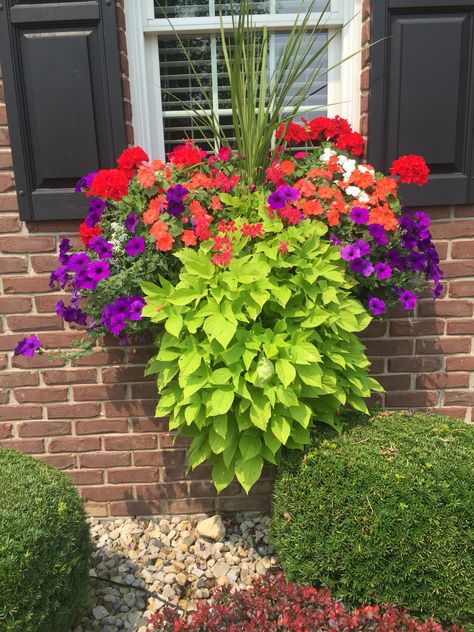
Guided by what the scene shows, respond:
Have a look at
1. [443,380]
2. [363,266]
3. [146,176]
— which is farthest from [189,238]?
[443,380]

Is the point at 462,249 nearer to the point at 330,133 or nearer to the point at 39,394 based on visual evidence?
the point at 330,133

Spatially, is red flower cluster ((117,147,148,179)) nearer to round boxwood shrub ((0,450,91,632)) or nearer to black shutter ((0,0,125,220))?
black shutter ((0,0,125,220))

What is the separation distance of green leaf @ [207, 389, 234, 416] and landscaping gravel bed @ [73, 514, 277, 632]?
2.94ft

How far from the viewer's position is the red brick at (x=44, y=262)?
2.29m

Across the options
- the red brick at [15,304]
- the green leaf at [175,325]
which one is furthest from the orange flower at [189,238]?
the red brick at [15,304]

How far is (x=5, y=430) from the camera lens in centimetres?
244

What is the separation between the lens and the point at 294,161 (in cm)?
210

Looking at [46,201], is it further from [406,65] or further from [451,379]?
[451,379]

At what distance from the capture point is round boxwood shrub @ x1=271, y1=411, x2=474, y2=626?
1585 millimetres

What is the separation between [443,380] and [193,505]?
55.6 inches

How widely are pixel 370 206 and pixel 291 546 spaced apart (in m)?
1.34

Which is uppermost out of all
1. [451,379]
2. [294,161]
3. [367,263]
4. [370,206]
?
[294,161]

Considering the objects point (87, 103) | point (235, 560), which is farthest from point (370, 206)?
point (235, 560)

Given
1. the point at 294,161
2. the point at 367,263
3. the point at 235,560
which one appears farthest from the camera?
the point at 235,560
